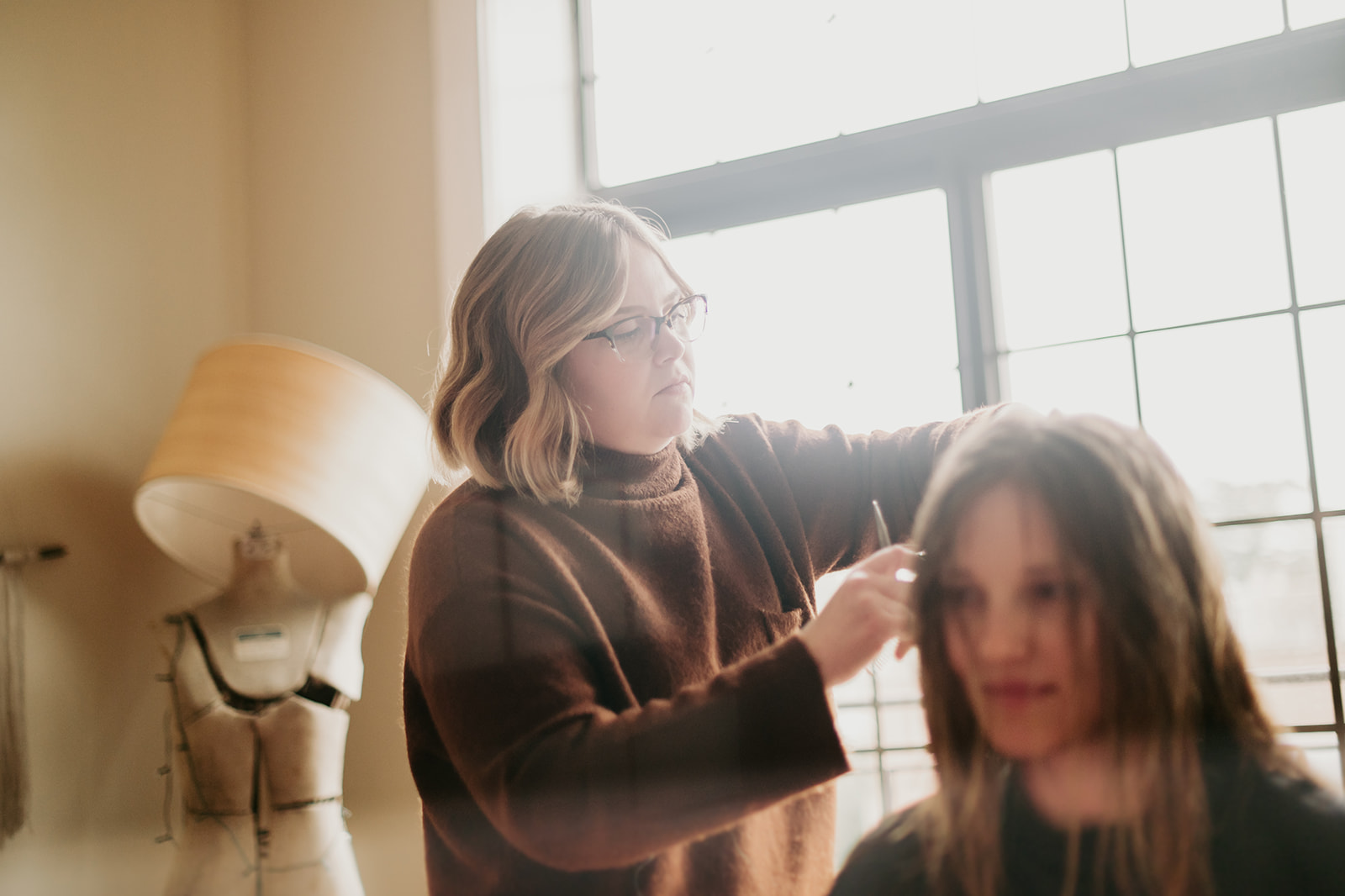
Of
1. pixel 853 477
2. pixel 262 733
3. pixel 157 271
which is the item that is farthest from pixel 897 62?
pixel 262 733

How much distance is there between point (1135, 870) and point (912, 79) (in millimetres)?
1030

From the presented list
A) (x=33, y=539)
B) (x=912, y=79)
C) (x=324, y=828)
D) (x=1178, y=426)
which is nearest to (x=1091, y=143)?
(x=912, y=79)

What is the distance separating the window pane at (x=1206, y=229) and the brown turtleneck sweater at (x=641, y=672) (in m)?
0.23

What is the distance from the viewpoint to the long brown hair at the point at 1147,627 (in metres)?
0.37

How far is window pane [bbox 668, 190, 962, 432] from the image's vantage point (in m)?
0.93

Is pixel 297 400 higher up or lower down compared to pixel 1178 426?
higher up

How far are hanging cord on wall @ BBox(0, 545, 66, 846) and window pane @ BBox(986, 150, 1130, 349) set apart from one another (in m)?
1.11

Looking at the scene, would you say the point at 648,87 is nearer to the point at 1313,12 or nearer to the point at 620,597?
the point at 1313,12

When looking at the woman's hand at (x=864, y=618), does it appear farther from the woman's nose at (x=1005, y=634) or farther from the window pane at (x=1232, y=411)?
the window pane at (x=1232, y=411)

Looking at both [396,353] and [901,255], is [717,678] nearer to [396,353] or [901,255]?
[901,255]

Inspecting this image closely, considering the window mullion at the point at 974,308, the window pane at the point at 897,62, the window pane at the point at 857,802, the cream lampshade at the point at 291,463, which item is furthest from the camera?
the window pane at the point at 897,62

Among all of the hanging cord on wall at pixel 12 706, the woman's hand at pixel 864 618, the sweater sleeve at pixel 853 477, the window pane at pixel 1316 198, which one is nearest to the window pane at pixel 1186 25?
the window pane at pixel 1316 198

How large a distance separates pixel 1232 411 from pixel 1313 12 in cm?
48

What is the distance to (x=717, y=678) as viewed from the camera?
508 millimetres
